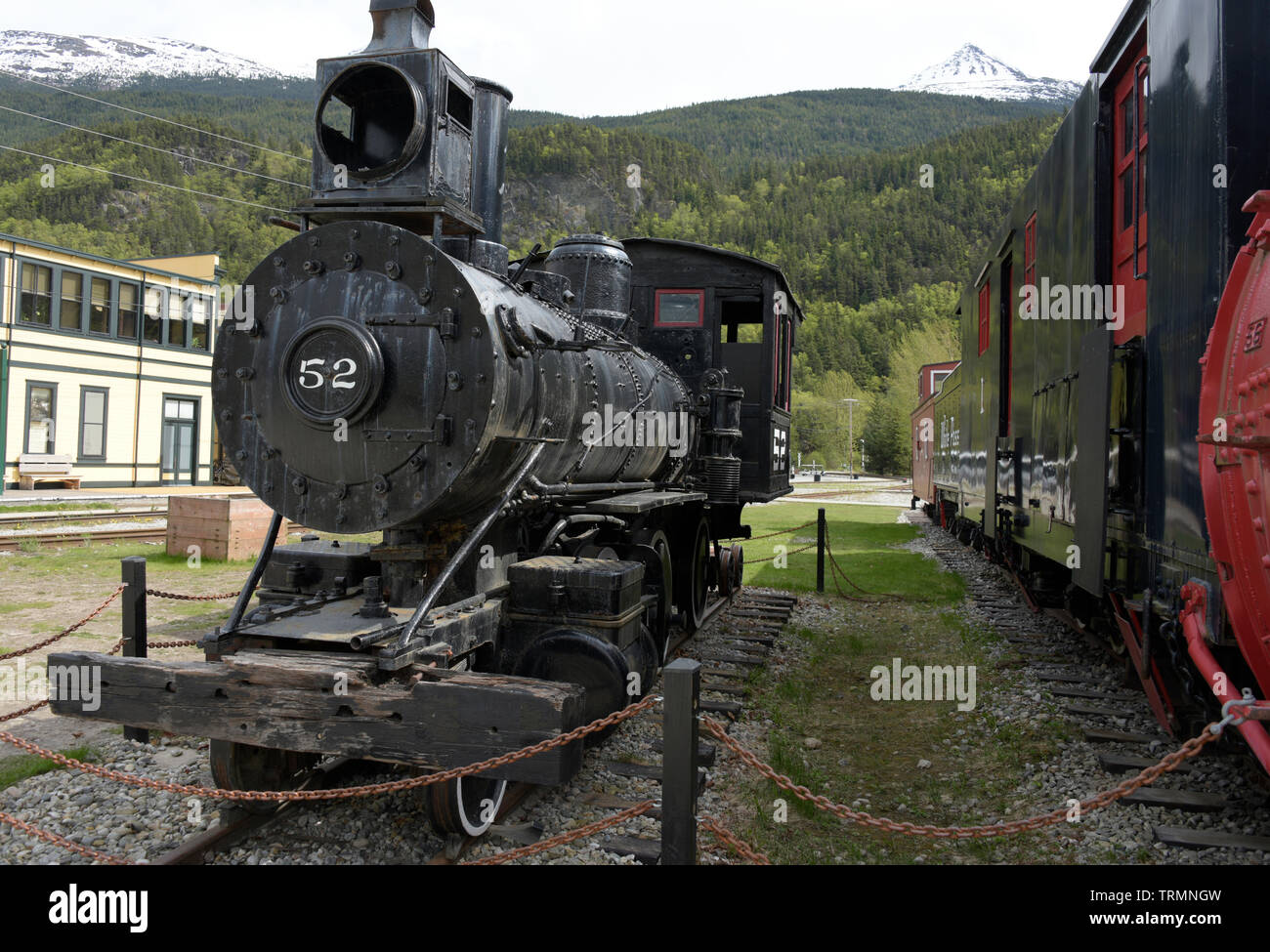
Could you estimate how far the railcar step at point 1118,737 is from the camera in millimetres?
5211

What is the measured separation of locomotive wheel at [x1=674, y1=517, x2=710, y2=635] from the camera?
7.97m

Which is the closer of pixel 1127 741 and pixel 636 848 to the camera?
pixel 636 848

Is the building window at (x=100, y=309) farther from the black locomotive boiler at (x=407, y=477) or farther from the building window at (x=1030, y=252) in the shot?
the building window at (x=1030, y=252)

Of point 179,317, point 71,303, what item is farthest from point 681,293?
point 179,317

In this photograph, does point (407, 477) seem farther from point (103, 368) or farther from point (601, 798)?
point (103, 368)

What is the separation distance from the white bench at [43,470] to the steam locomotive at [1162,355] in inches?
967

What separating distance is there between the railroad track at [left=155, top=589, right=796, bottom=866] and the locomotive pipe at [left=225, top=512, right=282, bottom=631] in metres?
0.90

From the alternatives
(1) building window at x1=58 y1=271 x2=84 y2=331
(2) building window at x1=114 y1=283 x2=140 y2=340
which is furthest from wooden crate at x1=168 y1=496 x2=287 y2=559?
(2) building window at x1=114 y1=283 x2=140 y2=340

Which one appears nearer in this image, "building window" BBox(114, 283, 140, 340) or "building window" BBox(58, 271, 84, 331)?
"building window" BBox(58, 271, 84, 331)

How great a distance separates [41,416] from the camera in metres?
23.2

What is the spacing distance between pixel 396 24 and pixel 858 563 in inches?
451

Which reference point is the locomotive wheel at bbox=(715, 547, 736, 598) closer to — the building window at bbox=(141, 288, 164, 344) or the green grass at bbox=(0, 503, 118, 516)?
the green grass at bbox=(0, 503, 118, 516)
